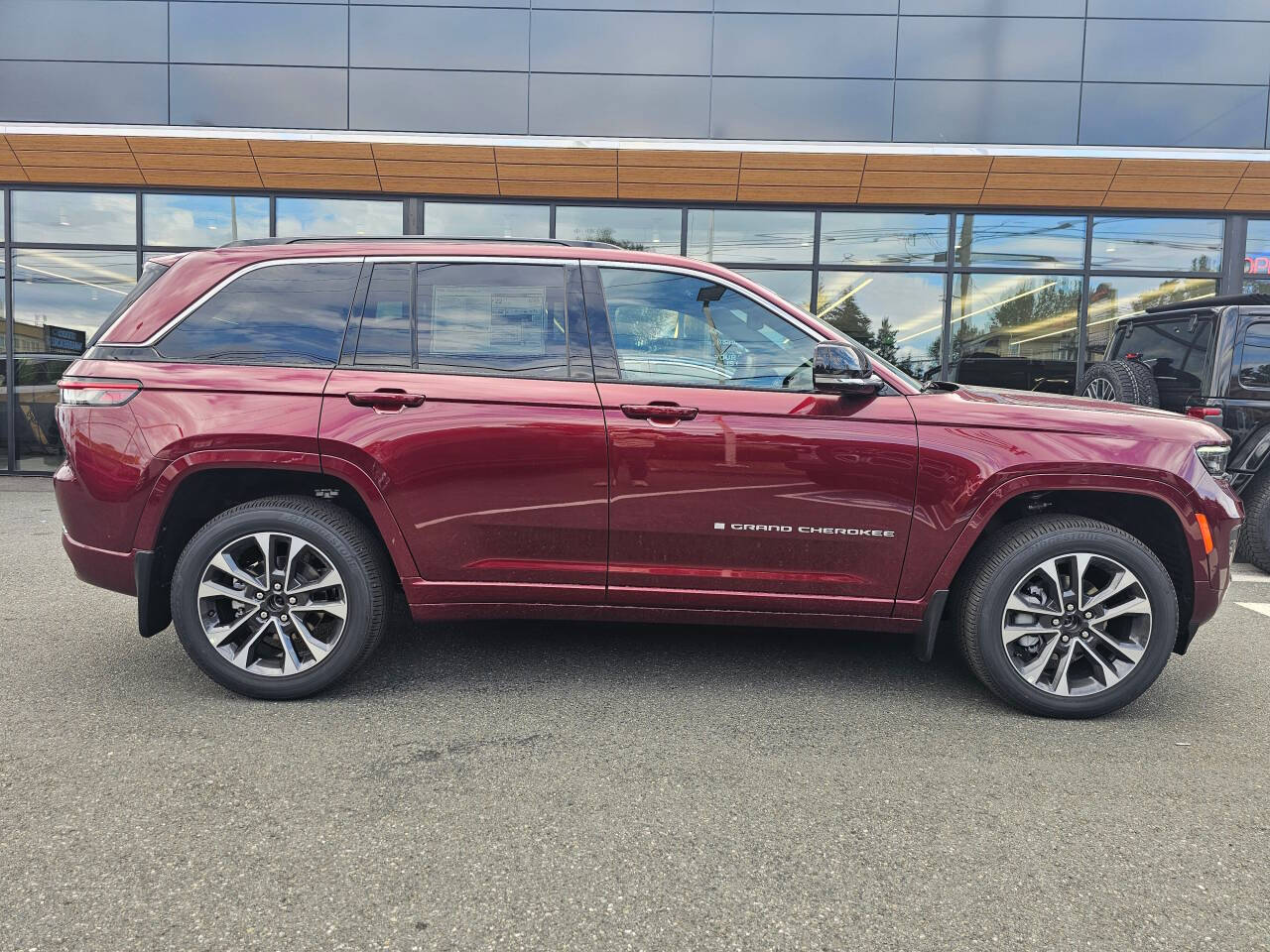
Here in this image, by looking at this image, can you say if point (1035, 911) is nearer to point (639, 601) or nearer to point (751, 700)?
point (751, 700)

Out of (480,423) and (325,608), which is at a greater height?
(480,423)

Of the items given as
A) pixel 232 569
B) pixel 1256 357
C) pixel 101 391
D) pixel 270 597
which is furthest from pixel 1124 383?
pixel 101 391

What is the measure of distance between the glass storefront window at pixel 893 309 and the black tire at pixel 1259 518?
5.02m

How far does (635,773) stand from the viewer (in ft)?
8.59

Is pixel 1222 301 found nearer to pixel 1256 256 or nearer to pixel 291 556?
pixel 1256 256

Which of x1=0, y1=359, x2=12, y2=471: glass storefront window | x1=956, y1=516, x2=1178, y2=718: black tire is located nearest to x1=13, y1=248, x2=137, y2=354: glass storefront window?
x1=0, y1=359, x2=12, y2=471: glass storefront window

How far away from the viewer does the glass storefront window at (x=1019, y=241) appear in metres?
10.6

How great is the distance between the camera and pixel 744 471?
3076 millimetres

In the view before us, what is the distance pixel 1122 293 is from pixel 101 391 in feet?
38.0

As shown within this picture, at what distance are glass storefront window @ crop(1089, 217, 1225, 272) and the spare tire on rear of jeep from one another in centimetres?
519

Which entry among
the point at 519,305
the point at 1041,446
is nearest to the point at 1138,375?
the point at 1041,446

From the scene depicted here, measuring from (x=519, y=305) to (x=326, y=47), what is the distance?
9.08 meters

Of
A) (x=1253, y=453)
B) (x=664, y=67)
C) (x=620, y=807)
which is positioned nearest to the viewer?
(x=620, y=807)

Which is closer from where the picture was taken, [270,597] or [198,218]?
[270,597]
